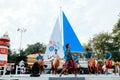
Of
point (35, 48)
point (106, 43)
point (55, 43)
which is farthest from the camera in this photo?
point (35, 48)

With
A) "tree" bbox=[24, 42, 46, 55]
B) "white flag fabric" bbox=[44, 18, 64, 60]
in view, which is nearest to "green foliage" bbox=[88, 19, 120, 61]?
"tree" bbox=[24, 42, 46, 55]

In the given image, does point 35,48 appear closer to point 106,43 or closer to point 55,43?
point 106,43

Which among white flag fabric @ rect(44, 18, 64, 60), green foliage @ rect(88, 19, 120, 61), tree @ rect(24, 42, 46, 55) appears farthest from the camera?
tree @ rect(24, 42, 46, 55)

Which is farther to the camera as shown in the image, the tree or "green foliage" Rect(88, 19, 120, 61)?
the tree

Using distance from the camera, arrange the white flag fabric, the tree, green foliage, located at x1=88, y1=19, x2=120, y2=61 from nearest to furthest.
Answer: the white flag fabric
green foliage, located at x1=88, y1=19, x2=120, y2=61
the tree

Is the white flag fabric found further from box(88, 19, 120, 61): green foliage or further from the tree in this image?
the tree

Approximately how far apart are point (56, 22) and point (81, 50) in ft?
8.78

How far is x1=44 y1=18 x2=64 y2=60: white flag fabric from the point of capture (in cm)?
1570

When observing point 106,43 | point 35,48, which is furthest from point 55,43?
point 35,48

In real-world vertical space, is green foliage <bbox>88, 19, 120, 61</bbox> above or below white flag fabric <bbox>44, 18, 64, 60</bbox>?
above

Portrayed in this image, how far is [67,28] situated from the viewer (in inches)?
674

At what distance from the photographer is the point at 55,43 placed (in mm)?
16531

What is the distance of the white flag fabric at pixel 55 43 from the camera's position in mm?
15695

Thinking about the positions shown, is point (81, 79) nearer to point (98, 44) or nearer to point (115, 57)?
point (115, 57)
